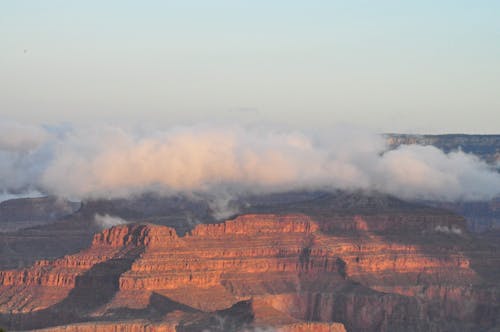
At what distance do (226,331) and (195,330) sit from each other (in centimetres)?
399

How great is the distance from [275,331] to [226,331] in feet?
18.2

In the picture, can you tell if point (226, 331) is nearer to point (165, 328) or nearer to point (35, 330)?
point (165, 328)

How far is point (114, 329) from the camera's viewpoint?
199375mm

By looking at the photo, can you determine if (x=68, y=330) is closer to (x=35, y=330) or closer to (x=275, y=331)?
(x=35, y=330)

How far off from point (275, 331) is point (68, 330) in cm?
2115

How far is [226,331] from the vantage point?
19625 cm

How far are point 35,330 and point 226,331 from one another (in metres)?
19.9

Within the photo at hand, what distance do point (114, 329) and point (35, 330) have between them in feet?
26.6

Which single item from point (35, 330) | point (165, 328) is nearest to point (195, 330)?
point (165, 328)

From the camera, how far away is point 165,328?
200 metres

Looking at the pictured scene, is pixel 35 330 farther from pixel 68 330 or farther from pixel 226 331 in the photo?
pixel 226 331

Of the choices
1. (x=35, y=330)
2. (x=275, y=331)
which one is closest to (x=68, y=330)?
(x=35, y=330)

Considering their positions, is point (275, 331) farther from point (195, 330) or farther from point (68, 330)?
point (68, 330)

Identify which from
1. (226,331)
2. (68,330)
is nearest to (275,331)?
(226,331)
